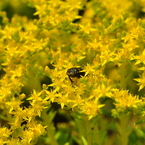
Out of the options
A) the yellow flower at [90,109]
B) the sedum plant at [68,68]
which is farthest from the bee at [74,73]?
the yellow flower at [90,109]

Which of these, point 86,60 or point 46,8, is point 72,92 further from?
point 46,8

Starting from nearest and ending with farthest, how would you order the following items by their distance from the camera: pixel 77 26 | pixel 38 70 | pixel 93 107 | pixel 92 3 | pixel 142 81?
1. pixel 93 107
2. pixel 142 81
3. pixel 38 70
4. pixel 77 26
5. pixel 92 3

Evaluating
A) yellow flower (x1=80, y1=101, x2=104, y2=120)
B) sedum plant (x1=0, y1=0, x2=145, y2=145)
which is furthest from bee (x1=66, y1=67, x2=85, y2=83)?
yellow flower (x1=80, y1=101, x2=104, y2=120)

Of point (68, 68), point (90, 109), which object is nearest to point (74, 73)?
point (68, 68)

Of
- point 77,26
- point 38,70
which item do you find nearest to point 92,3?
point 77,26

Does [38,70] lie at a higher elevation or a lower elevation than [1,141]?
higher

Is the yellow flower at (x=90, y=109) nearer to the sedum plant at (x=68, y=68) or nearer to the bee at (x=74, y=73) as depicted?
the sedum plant at (x=68, y=68)

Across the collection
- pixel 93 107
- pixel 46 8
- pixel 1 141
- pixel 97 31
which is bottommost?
pixel 1 141

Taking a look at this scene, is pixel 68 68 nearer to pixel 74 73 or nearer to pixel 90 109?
pixel 74 73

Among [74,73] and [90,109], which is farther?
[74,73]
